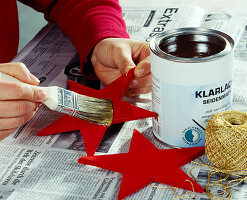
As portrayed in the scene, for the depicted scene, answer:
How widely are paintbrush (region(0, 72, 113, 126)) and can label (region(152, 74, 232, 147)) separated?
0.37ft

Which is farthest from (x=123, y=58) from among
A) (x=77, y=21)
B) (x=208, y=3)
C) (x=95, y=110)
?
(x=208, y=3)

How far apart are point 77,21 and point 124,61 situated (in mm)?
261

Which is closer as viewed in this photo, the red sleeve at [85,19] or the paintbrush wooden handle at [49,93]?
the paintbrush wooden handle at [49,93]

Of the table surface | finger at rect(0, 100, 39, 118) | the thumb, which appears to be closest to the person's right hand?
finger at rect(0, 100, 39, 118)

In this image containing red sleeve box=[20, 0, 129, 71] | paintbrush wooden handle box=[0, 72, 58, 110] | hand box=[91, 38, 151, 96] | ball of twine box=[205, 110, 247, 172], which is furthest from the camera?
red sleeve box=[20, 0, 129, 71]

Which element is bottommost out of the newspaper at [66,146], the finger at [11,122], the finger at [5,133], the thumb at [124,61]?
the newspaper at [66,146]

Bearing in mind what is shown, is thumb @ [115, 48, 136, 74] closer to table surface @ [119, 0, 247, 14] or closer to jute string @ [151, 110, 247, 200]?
jute string @ [151, 110, 247, 200]

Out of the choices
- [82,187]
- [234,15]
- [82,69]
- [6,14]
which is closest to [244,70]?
[234,15]

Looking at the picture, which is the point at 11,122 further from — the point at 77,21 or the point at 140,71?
the point at 77,21

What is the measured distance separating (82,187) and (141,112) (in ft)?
0.66

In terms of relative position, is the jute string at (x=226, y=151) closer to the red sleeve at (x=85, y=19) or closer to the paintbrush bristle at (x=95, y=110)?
the paintbrush bristle at (x=95, y=110)

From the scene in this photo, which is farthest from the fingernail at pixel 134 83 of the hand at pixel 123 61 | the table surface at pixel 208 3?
the table surface at pixel 208 3

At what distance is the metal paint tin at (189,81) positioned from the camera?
640 millimetres

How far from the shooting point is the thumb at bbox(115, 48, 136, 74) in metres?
0.85
